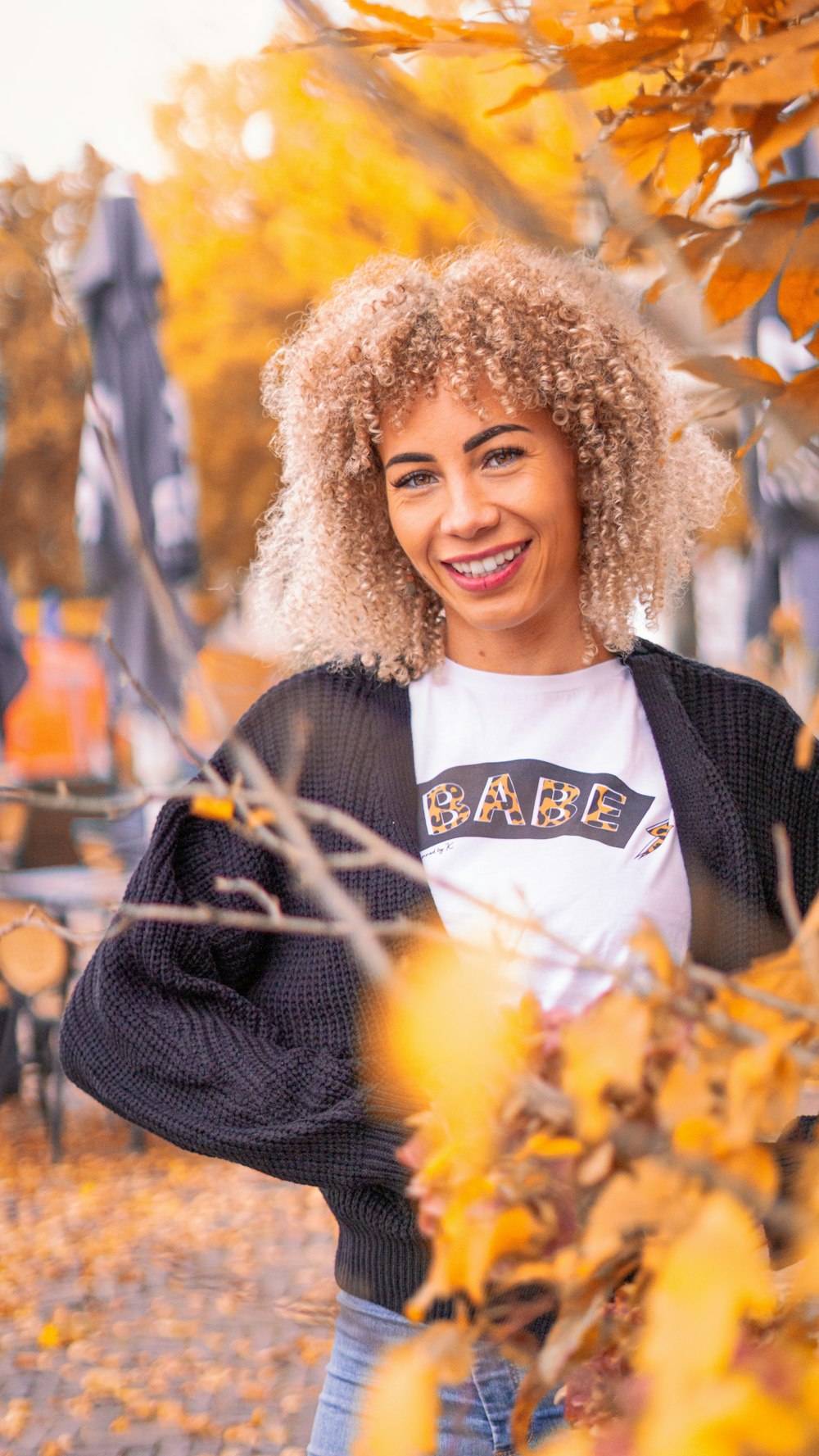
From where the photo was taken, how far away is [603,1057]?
70 cm

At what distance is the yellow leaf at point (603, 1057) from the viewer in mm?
687

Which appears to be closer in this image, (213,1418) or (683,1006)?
(683,1006)

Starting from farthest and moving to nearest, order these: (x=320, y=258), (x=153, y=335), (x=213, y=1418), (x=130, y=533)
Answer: (x=320, y=258) < (x=153, y=335) < (x=213, y=1418) < (x=130, y=533)

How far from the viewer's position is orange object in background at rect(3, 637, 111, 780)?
9.91 m

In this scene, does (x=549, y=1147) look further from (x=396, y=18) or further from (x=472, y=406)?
(x=472, y=406)

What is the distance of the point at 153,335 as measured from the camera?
21.4 feet

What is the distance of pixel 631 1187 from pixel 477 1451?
1215 mm

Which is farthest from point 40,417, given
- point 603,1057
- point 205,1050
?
point 603,1057

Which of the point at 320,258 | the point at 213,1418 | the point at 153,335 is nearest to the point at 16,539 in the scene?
the point at 320,258

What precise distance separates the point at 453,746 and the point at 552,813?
18 centimetres

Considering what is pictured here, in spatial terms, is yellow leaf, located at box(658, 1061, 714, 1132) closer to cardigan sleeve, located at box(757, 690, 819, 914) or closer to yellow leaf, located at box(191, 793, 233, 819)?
yellow leaf, located at box(191, 793, 233, 819)

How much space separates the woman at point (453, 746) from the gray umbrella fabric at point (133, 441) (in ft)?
14.1

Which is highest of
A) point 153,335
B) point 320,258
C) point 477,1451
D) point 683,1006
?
point 320,258

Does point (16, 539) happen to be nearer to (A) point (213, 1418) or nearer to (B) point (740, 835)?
(A) point (213, 1418)
